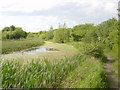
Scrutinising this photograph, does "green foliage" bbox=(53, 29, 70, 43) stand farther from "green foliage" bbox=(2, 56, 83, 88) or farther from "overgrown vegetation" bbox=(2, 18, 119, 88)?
"green foliage" bbox=(2, 56, 83, 88)

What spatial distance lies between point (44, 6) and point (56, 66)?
2.09m

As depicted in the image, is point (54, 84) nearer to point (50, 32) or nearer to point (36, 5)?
point (36, 5)

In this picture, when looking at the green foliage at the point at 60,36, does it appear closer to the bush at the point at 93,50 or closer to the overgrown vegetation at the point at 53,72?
the overgrown vegetation at the point at 53,72

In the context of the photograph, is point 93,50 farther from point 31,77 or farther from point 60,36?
point 31,77

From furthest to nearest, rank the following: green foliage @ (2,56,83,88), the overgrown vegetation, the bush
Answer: the bush
the overgrown vegetation
green foliage @ (2,56,83,88)

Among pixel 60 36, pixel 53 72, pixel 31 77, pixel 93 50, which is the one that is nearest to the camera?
pixel 31 77

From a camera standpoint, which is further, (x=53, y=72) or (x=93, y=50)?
(x=93, y=50)

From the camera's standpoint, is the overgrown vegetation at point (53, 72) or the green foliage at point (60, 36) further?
the green foliage at point (60, 36)

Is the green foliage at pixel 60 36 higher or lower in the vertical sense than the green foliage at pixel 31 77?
higher

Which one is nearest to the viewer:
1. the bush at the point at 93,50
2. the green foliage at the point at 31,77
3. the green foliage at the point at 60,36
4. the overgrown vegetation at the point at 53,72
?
the green foliage at the point at 31,77

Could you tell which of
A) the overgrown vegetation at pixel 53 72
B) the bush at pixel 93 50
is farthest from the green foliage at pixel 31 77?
the bush at pixel 93 50

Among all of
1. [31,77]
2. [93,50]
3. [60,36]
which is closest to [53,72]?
[31,77]

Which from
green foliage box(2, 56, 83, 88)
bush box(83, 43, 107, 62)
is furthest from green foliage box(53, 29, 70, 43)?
green foliage box(2, 56, 83, 88)

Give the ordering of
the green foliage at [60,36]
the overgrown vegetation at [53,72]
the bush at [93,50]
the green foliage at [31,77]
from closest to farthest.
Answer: the green foliage at [31,77] < the overgrown vegetation at [53,72] < the bush at [93,50] < the green foliage at [60,36]
